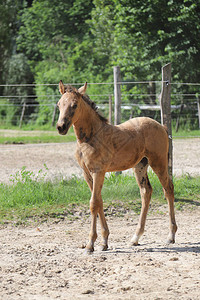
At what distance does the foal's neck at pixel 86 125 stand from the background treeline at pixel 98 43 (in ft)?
43.6

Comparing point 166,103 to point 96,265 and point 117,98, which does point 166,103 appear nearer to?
point 117,98

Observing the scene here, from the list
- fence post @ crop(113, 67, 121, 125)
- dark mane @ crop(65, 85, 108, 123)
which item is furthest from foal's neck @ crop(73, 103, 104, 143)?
fence post @ crop(113, 67, 121, 125)

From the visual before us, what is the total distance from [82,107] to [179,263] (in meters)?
2.06

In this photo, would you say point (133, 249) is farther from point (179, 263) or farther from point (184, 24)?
point (184, 24)

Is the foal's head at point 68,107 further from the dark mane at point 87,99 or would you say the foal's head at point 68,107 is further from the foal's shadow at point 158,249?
the foal's shadow at point 158,249

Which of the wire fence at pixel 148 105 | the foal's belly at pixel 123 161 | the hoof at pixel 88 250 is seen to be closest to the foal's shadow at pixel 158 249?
the hoof at pixel 88 250

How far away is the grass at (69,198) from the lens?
7052 mm

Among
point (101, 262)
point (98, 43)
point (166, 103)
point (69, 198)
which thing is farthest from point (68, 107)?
point (98, 43)

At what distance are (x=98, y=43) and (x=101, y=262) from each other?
20.9 meters

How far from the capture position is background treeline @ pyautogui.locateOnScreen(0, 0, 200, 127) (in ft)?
60.4

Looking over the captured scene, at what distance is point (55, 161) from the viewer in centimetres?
1233

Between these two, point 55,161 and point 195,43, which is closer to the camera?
point 55,161

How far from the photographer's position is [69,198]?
7695 millimetres

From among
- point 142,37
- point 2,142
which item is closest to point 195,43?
point 142,37
